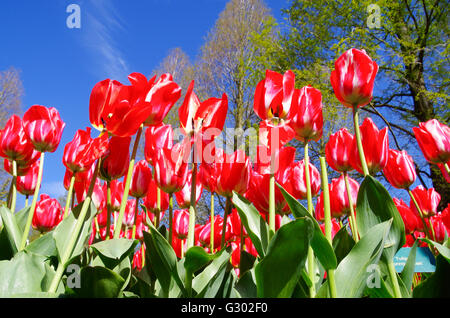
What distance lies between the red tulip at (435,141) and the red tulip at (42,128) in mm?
893

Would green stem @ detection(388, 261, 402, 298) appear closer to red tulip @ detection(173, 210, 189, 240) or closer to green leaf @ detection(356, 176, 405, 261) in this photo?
green leaf @ detection(356, 176, 405, 261)

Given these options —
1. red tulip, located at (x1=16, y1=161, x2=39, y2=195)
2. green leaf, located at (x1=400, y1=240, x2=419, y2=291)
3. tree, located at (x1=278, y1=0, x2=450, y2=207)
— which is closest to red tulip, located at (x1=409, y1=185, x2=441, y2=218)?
green leaf, located at (x1=400, y1=240, x2=419, y2=291)

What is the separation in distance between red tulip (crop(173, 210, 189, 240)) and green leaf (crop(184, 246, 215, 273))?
0.53 m

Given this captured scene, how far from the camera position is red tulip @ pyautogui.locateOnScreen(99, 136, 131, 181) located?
63 cm

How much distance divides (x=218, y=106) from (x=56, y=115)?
421 millimetres

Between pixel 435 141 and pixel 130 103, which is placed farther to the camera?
pixel 435 141

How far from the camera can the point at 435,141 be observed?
89cm

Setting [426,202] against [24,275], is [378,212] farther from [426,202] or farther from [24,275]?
[426,202]

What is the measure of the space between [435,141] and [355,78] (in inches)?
17.4

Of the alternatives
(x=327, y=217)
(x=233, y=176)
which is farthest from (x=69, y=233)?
(x=327, y=217)

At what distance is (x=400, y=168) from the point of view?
937 mm

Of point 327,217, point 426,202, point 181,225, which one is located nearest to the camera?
point 327,217

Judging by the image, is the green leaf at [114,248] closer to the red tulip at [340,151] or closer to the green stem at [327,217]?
the green stem at [327,217]
